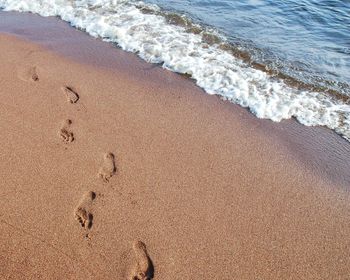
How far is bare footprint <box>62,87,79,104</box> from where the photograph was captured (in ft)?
16.6

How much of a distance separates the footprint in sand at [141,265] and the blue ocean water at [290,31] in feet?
13.7

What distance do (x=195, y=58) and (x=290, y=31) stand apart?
8.82ft

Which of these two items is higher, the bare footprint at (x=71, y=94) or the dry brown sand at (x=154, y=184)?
the bare footprint at (x=71, y=94)

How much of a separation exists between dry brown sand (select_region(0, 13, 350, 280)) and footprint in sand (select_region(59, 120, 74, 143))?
0.04ft

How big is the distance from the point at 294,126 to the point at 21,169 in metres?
3.47

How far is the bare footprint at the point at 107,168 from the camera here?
13.0 ft

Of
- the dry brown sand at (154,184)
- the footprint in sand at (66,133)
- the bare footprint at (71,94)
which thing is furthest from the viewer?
the bare footprint at (71,94)

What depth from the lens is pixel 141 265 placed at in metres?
3.17

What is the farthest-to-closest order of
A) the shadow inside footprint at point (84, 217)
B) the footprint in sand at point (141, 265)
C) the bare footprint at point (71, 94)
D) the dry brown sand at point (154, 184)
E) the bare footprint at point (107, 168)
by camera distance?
1. the bare footprint at point (71, 94)
2. the bare footprint at point (107, 168)
3. the shadow inside footprint at point (84, 217)
4. the dry brown sand at point (154, 184)
5. the footprint in sand at point (141, 265)

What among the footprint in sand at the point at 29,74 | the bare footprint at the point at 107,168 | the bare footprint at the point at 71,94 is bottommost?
the bare footprint at the point at 107,168

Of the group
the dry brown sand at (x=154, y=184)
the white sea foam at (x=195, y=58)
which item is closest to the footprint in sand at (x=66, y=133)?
the dry brown sand at (x=154, y=184)

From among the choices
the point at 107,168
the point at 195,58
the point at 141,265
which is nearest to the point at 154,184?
the point at 107,168

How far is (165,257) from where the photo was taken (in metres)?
3.25

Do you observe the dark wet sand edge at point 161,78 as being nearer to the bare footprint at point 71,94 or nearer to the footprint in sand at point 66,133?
the bare footprint at point 71,94
